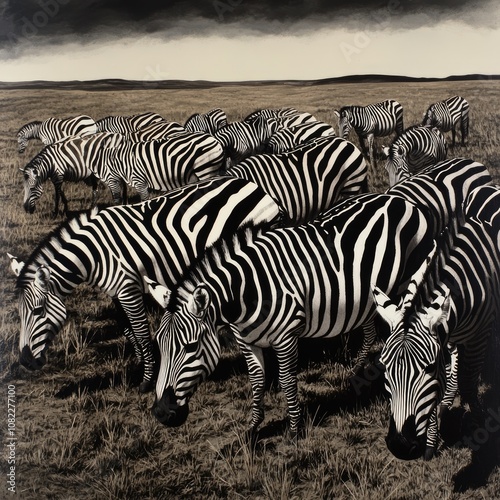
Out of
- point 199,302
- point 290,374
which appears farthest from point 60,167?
point 290,374

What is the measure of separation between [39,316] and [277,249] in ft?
3.87

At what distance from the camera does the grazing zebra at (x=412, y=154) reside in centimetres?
312

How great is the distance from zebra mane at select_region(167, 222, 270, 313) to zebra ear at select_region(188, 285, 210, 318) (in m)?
0.06

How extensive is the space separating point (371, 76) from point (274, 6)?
23.0 inches

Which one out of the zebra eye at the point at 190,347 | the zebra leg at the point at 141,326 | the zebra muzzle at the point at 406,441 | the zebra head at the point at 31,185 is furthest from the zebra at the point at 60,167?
the zebra muzzle at the point at 406,441

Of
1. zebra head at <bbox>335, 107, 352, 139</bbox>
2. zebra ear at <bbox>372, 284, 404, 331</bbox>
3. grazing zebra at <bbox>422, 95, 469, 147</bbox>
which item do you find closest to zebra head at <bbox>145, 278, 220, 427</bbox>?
zebra ear at <bbox>372, 284, 404, 331</bbox>

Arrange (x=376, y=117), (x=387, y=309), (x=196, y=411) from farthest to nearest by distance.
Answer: (x=376, y=117)
(x=196, y=411)
(x=387, y=309)

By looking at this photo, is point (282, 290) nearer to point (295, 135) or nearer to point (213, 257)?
point (213, 257)

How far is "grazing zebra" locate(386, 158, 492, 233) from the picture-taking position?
300cm

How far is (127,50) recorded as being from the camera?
3.03 meters

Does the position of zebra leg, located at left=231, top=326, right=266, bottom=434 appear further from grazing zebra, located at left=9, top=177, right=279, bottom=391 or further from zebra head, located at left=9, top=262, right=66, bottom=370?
zebra head, located at left=9, top=262, right=66, bottom=370

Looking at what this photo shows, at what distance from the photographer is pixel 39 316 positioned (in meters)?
2.94

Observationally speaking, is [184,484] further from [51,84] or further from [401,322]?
[51,84]

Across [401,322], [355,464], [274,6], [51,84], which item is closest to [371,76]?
[274,6]
